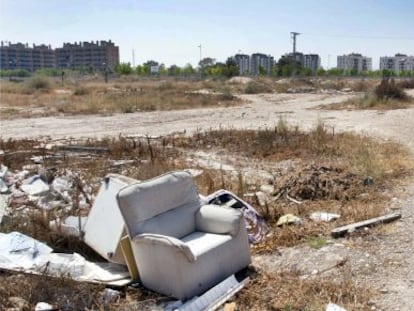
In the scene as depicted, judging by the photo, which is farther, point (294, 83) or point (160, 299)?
point (294, 83)

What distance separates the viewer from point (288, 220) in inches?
228

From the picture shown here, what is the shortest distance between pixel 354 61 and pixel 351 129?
4923 inches

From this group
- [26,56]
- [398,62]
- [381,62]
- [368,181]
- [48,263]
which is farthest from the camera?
[381,62]

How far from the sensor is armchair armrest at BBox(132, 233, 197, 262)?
3831mm

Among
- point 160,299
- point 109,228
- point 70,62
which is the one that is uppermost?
point 70,62

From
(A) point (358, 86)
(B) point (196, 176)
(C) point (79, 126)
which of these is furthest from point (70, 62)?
(B) point (196, 176)

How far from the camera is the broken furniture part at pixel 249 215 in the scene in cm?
542

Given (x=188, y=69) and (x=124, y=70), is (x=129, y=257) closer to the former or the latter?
(x=124, y=70)

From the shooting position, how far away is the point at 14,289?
388 cm

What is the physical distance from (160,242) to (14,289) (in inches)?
48.1

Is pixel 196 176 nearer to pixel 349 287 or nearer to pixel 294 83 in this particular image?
pixel 349 287

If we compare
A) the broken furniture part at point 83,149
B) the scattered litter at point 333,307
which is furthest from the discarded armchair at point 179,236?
the broken furniture part at point 83,149

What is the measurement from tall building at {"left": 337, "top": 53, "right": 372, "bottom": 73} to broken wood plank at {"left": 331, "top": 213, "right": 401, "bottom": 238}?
13252 cm

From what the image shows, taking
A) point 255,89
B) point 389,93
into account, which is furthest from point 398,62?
point 389,93
